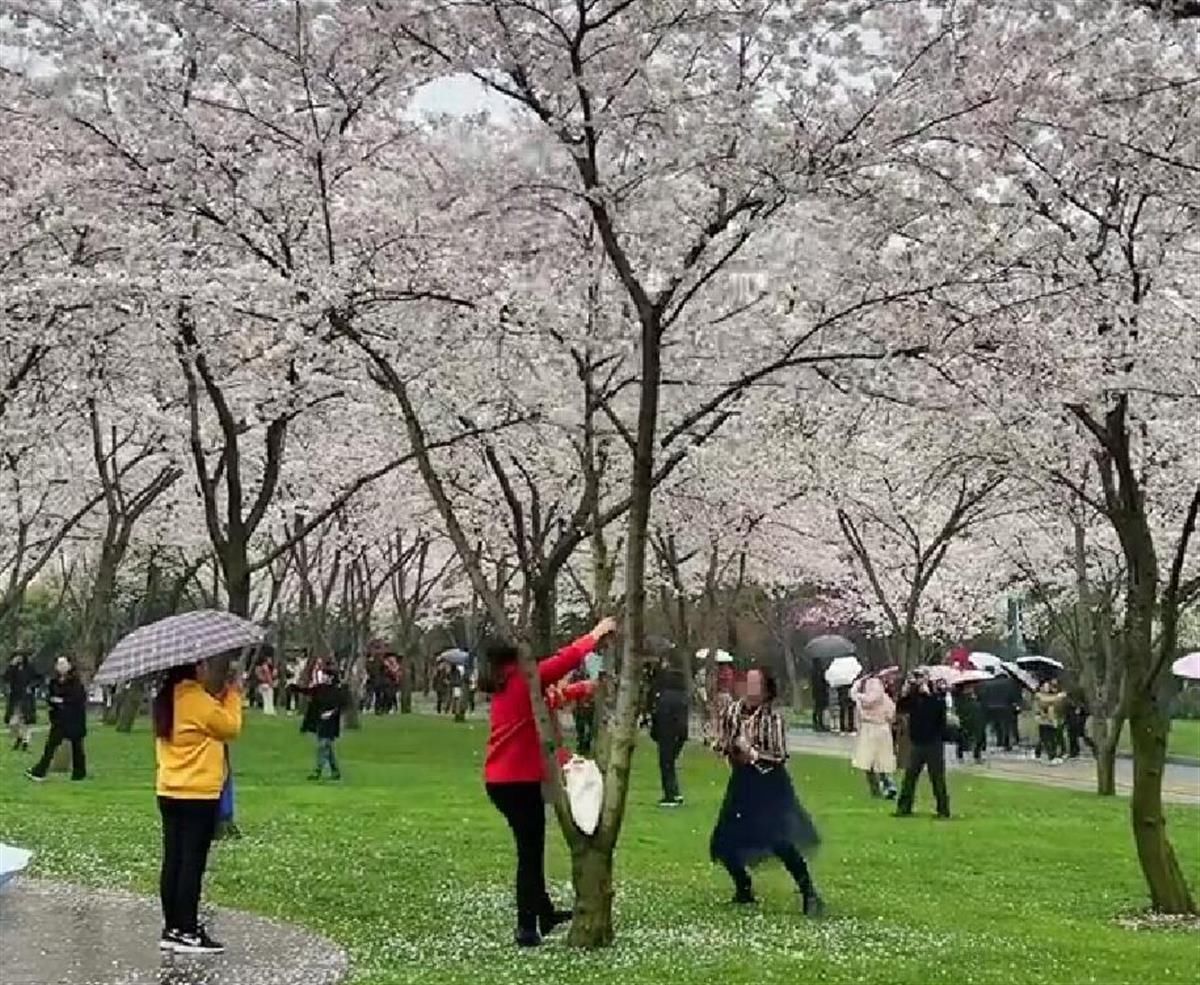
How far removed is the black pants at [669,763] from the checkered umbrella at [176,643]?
33.4 ft

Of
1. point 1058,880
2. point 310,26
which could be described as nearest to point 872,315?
point 310,26

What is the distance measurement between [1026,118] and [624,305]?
4062 millimetres

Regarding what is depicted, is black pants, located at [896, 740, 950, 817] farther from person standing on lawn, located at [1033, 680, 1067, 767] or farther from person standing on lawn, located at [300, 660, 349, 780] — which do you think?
person standing on lawn, located at [1033, 680, 1067, 767]

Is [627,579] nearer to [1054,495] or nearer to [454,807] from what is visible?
[454,807]

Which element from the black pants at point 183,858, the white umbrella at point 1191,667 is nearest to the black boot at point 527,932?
the black pants at point 183,858

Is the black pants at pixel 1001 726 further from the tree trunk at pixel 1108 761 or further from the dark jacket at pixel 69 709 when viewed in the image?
the dark jacket at pixel 69 709

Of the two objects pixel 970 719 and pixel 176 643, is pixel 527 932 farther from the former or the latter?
pixel 970 719

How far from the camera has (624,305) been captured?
1337 cm

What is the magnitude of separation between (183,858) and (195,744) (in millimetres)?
546

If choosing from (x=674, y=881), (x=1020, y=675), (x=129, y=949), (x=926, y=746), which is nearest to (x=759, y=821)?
(x=674, y=881)

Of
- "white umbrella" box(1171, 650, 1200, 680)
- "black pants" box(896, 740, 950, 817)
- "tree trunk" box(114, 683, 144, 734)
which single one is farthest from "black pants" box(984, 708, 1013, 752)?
"black pants" box(896, 740, 950, 817)

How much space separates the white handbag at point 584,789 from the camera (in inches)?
359

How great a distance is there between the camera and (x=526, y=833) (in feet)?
30.1

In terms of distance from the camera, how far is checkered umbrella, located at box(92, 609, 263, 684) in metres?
8.77
